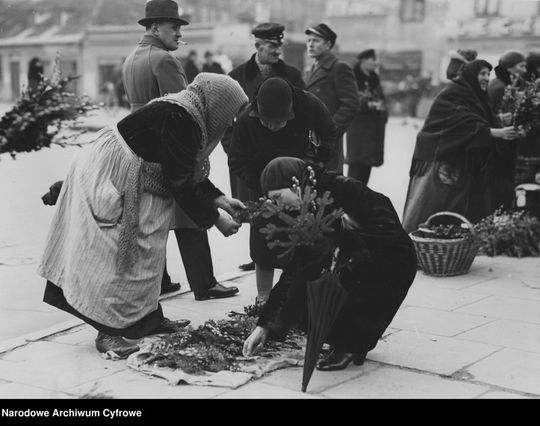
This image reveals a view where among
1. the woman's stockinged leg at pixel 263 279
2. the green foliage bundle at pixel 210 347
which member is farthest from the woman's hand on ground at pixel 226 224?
the woman's stockinged leg at pixel 263 279

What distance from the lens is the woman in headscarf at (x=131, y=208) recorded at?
459 centimetres

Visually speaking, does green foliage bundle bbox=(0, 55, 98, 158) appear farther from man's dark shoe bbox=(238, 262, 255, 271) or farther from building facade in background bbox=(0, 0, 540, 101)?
building facade in background bbox=(0, 0, 540, 101)

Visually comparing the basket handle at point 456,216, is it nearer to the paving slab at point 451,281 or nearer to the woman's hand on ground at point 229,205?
the paving slab at point 451,281

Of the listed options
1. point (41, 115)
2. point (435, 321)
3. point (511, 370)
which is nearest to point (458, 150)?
point (435, 321)

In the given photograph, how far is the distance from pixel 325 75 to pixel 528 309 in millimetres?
2985

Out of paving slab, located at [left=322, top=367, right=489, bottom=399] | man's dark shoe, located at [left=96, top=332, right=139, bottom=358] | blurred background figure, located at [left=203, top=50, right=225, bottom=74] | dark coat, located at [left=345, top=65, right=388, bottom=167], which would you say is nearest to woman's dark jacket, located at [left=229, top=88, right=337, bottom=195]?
man's dark shoe, located at [left=96, top=332, right=139, bottom=358]

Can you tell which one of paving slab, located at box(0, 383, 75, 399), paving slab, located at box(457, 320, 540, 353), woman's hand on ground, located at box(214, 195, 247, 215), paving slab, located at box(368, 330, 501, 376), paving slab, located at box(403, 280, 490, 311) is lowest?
paving slab, located at box(403, 280, 490, 311)

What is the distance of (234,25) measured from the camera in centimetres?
3825

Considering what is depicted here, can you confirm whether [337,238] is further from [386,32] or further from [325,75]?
[386,32]

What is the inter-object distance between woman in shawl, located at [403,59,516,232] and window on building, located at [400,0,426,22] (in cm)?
2837

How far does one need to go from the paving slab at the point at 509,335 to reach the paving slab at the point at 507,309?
162 mm

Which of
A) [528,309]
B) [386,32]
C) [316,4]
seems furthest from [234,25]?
[528,309]

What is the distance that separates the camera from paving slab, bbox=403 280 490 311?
6.04 metres
